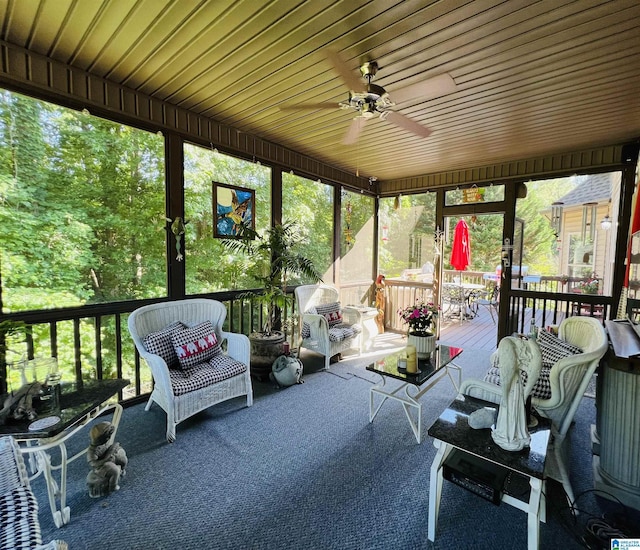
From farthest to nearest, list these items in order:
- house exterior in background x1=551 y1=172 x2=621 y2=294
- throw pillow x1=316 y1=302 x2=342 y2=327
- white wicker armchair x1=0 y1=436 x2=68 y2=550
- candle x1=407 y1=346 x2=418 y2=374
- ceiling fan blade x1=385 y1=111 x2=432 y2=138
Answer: throw pillow x1=316 y1=302 x2=342 y2=327 < house exterior in background x1=551 y1=172 x2=621 y2=294 < candle x1=407 y1=346 x2=418 y2=374 < ceiling fan blade x1=385 y1=111 x2=432 y2=138 < white wicker armchair x1=0 y1=436 x2=68 y2=550

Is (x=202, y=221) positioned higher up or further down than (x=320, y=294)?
higher up

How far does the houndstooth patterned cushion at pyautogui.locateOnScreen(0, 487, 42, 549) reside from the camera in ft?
3.36

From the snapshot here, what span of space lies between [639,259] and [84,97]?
5021 millimetres

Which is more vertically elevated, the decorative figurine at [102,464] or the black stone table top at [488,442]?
the black stone table top at [488,442]

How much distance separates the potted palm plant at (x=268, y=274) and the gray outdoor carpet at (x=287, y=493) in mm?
839

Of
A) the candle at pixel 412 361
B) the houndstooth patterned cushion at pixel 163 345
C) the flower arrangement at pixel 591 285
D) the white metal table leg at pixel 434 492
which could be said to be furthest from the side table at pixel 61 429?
the flower arrangement at pixel 591 285

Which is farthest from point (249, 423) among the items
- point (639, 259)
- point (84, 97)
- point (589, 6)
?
point (639, 259)

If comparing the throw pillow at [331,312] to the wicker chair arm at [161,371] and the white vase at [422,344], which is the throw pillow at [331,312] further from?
the wicker chair arm at [161,371]

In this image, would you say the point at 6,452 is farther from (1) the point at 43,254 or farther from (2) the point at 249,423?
(1) the point at 43,254

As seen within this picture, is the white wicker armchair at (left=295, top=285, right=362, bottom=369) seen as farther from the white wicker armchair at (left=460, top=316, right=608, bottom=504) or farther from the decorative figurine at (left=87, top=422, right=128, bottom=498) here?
the decorative figurine at (left=87, top=422, right=128, bottom=498)

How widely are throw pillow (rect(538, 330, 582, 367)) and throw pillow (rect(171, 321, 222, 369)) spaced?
9.33 feet

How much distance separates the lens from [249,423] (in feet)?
8.87

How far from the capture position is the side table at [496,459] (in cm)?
136

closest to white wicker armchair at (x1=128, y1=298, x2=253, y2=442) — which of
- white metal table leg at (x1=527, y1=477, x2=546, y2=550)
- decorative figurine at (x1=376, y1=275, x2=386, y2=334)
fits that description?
white metal table leg at (x1=527, y1=477, x2=546, y2=550)
